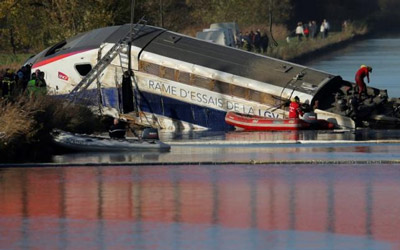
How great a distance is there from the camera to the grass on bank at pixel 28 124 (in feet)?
104

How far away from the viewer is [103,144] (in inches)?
1344

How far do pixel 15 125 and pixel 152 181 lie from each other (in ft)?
20.0

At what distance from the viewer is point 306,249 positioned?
18656mm

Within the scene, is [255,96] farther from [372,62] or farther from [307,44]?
[307,44]

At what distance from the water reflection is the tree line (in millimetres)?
30625

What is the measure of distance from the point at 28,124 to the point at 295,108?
11.3 m

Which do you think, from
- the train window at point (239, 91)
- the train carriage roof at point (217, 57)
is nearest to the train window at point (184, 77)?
the train carriage roof at point (217, 57)

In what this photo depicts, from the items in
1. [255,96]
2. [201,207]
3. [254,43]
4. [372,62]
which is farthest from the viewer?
[372,62]

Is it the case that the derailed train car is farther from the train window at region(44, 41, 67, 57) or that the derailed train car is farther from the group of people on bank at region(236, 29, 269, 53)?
the group of people on bank at region(236, 29, 269, 53)

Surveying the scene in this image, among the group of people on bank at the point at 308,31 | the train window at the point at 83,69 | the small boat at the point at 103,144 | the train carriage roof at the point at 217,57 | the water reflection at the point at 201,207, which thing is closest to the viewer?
the water reflection at the point at 201,207

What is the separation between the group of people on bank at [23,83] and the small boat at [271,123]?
6.41 m

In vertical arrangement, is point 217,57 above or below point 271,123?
above

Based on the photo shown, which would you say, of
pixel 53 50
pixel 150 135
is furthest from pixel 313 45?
pixel 150 135

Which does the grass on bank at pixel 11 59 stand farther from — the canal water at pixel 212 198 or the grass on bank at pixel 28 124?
the canal water at pixel 212 198
